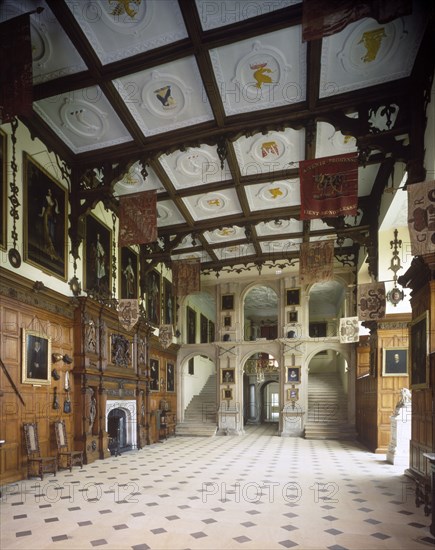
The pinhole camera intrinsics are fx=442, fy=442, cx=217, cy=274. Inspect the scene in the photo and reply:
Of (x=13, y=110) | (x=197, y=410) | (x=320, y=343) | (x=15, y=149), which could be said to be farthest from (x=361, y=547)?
(x=197, y=410)

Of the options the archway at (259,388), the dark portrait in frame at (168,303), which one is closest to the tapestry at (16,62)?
the dark portrait in frame at (168,303)

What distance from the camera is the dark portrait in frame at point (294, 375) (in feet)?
65.2

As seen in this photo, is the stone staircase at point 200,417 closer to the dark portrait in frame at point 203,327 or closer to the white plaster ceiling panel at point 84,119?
the dark portrait in frame at point 203,327

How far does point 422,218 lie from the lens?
6.64 meters

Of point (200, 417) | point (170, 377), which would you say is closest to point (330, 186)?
point (170, 377)

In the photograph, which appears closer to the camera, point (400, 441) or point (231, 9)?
point (231, 9)

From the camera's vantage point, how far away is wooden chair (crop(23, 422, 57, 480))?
339 inches

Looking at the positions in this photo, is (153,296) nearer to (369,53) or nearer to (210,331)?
(210,331)

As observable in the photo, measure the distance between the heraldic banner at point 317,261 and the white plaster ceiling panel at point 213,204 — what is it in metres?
2.52

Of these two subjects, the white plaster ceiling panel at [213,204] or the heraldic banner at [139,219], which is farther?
the white plaster ceiling panel at [213,204]

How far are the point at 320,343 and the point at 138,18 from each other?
15796 mm

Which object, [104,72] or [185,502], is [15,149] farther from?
[185,502]

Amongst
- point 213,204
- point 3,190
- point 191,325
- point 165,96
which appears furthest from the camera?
point 191,325

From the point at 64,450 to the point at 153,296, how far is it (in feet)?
27.1
